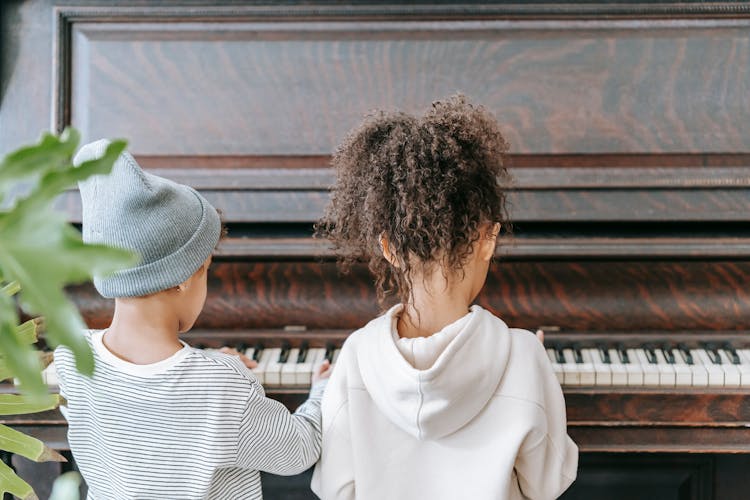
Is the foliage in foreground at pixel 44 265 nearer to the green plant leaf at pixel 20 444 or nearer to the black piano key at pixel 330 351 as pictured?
the green plant leaf at pixel 20 444

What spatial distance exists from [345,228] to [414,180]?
0.21 m

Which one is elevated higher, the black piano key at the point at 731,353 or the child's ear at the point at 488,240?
the child's ear at the point at 488,240

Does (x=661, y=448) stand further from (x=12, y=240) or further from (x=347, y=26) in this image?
(x=12, y=240)

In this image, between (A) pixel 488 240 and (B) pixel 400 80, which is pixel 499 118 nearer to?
(B) pixel 400 80

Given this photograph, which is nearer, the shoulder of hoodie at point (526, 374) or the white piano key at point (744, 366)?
the shoulder of hoodie at point (526, 374)

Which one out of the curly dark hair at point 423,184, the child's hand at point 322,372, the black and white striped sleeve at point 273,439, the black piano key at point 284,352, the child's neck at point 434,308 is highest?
the curly dark hair at point 423,184

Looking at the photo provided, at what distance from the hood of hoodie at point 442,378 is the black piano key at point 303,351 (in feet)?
1.19

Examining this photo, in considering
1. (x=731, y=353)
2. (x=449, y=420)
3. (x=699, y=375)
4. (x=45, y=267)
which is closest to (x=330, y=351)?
(x=449, y=420)

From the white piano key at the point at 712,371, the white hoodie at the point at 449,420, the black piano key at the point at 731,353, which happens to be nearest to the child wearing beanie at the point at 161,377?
the white hoodie at the point at 449,420

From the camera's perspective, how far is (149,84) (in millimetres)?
1839

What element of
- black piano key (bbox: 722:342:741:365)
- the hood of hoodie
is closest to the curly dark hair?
the hood of hoodie

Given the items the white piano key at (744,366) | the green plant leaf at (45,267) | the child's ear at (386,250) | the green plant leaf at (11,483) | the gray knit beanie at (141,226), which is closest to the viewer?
the green plant leaf at (45,267)

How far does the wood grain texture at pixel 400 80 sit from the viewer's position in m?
1.80

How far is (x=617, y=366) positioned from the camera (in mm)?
1645
